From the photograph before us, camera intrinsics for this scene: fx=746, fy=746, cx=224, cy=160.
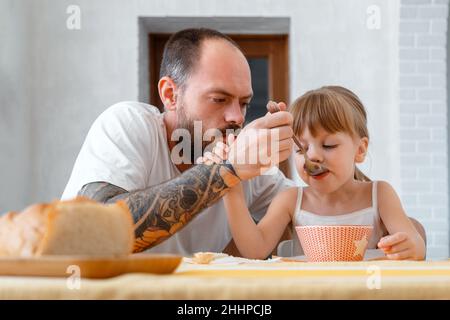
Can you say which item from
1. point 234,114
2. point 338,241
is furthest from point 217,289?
point 234,114

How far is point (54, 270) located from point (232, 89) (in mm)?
1190

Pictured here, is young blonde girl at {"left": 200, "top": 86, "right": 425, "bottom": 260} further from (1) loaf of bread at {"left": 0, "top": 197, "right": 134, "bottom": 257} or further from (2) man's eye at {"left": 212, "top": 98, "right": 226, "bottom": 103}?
(1) loaf of bread at {"left": 0, "top": 197, "right": 134, "bottom": 257}

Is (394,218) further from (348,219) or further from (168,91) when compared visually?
(168,91)

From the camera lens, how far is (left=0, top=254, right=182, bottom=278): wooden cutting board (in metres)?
0.60

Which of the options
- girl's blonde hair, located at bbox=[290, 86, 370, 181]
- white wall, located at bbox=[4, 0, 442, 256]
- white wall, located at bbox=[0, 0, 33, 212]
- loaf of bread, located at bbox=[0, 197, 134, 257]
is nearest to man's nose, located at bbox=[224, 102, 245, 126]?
girl's blonde hair, located at bbox=[290, 86, 370, 181]

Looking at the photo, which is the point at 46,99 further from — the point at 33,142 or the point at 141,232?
the point at 141,232

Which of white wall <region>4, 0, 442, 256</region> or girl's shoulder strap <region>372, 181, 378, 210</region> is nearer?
girl's shoulder strap <region>372, 181, 378, 210</region>

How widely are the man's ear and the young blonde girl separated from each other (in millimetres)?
317

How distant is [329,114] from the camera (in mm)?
1753

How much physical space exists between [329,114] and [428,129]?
2426mm

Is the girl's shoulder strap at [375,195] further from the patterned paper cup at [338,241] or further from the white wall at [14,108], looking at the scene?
the white wall at [14,108]

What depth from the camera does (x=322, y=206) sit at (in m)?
1.81

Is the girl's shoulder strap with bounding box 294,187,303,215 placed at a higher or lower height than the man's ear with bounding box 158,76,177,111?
lower
